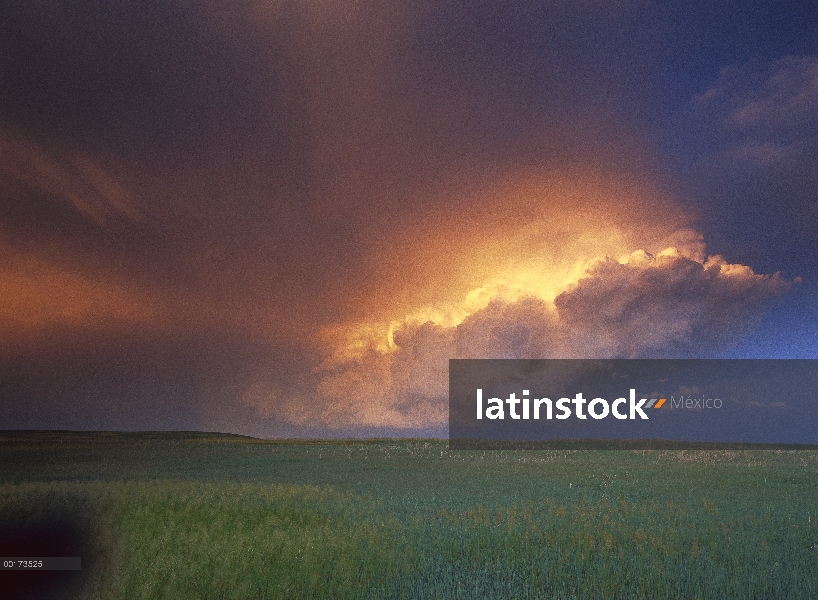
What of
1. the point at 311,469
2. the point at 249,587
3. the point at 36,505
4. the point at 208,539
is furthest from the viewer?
the point at 311,469

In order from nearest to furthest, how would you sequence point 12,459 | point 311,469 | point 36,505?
point 36,505 → point 311,469 → point 12,459

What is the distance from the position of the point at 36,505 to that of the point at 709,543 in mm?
15785

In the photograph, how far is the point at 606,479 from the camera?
26469mm

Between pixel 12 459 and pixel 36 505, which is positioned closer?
pixel 36 505

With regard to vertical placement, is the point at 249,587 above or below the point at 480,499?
below

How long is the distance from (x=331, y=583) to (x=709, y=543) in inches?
319

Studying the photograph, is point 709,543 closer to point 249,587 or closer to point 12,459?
point 249,587

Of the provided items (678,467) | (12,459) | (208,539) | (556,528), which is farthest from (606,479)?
(12,459)

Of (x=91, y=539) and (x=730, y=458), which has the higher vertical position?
(x=730, y=458)

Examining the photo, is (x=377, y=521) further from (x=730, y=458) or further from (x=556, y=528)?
(x=730, y=458)

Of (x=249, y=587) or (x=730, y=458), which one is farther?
(x=730, y=458)

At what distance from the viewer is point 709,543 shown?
504 inches

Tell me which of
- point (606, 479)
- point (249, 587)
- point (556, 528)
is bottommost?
point (249, 587)

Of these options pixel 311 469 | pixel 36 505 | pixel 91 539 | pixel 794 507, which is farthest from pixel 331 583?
pixel 311 469
